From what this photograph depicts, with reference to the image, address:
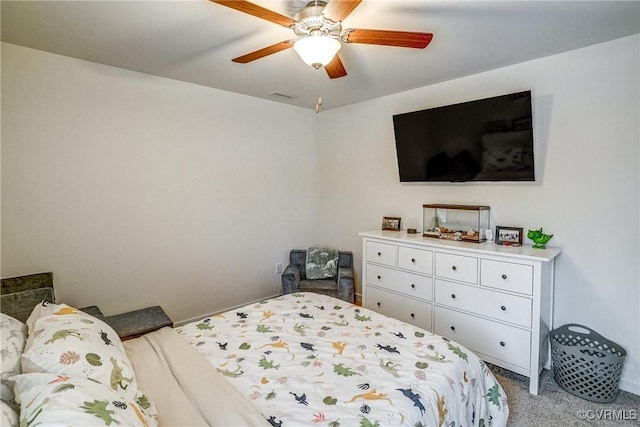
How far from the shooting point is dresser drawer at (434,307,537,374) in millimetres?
2320

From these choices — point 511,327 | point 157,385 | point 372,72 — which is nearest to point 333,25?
point 372,72

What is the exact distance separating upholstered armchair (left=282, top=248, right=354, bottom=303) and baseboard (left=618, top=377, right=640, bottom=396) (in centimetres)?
216

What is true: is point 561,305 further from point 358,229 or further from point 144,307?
point 144,307

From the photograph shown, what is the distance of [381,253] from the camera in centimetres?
319

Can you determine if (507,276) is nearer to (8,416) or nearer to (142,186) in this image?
(8,416)

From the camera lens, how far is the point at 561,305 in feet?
8.42

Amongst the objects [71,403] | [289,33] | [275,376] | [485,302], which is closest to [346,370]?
[275,376]

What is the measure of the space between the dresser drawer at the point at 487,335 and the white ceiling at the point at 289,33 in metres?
2.03

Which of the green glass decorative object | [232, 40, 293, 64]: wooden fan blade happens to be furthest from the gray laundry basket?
[232, 40, 293, 64]: wooden fan blade

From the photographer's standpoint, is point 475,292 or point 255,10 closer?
point 255,10

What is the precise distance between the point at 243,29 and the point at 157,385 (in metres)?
2.06

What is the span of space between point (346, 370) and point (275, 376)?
0.32 metres

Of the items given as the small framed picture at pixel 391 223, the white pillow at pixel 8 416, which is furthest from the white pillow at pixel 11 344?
the small framed picture at pixel 391 223

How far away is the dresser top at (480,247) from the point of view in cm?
231
